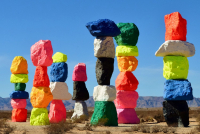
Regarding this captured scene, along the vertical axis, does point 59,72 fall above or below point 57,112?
above

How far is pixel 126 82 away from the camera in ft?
60.3

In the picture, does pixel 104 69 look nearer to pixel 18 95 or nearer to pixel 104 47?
pixel 104 47

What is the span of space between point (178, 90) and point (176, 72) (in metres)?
0.86

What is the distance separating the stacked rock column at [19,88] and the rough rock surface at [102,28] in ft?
26.5

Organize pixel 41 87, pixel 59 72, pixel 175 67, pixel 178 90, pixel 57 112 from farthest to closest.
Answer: pixel 59 72 → pixel 57 112 → pixel 41 87 → pixel 175 67 → pixel 178 90

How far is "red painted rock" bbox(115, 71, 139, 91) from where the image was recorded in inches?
725

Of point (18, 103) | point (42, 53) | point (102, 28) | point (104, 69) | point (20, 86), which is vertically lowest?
point (18, 103)

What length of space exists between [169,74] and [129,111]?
16.1 feet

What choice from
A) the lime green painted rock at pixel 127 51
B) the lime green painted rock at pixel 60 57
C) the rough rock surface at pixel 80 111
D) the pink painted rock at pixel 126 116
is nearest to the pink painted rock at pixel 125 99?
the pink painted rock at pixel 126 116

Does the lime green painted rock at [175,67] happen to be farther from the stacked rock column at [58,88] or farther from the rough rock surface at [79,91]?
the rough rock surface at [79,91]

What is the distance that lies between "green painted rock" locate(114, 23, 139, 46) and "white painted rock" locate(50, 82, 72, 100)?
14.3 feet

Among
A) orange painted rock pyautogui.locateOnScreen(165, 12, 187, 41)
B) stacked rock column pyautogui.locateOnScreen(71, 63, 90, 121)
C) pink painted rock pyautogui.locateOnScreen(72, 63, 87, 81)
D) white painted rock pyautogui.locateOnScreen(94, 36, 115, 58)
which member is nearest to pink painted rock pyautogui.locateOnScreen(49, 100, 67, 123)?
stacked rock column pyautogui.locateOnScreen(71, 63, 90, 121)

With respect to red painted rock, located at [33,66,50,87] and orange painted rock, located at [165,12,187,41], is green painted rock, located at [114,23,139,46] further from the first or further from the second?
red painted rock, located at [33,66,50,87]

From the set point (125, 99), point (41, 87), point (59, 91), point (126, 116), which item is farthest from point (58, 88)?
point (126, 116)
